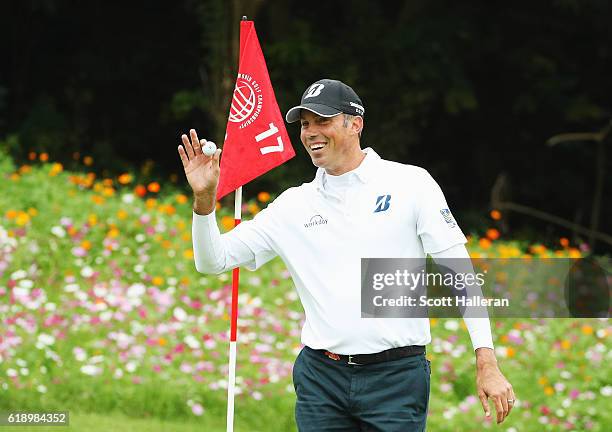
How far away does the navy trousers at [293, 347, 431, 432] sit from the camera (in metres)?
4.12

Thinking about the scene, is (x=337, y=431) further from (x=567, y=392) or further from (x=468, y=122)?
(x=468, y=122)

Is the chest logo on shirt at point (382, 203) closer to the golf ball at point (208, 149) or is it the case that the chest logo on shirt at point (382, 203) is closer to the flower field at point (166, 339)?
the golf ball at point (208, 149)

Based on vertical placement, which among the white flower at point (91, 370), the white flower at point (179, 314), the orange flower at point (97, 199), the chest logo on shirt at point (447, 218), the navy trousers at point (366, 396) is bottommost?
the navy trousers at point (366, 396)

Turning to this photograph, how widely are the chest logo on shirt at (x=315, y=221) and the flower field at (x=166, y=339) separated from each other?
133 inches

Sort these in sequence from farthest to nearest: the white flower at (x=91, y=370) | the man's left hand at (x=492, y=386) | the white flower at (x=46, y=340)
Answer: the white flower at (x=46, y=340), the white flower at (x=91, y=370), the man's left hand at (x=492, y=386)

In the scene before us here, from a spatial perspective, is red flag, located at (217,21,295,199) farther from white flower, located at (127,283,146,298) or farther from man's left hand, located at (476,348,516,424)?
white flower, located at (127,283,146,298)

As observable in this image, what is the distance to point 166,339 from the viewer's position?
330 inches

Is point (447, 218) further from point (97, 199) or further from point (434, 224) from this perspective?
point (97, 199)

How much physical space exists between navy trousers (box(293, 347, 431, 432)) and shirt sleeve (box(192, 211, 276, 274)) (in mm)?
544

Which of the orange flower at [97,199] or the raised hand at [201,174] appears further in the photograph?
the orange flower at [97,199]

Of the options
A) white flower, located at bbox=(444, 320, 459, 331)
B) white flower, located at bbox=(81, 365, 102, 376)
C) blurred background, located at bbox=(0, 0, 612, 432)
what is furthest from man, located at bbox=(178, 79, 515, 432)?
white flower, located at bbox=(444, 320, 459, 331)

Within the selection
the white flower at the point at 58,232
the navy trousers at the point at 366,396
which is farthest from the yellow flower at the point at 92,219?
the navy trousers at the point at 366,396

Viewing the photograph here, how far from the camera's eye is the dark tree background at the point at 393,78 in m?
16.5

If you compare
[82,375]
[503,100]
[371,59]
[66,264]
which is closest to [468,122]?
[503,100]
